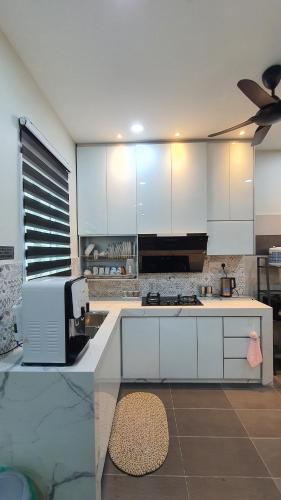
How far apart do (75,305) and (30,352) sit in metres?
0.33

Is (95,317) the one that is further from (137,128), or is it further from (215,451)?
(137,128)

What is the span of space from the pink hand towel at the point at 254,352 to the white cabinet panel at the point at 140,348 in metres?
0.92

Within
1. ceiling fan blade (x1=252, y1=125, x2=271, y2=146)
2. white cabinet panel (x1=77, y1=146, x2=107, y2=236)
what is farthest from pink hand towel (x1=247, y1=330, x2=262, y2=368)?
white cabinet panel (x1=77, y1=146, x2=107, y2=236)

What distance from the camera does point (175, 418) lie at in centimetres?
227

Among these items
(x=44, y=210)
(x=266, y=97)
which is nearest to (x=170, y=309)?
(x=44, y=210)

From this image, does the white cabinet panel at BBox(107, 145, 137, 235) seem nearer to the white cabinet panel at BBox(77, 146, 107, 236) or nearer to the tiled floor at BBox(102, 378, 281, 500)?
the white cabinet panel at BBox(77, 146, 107, 236)

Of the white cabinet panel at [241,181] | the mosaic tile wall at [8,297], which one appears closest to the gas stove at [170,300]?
the white cabinet panel at [241,181]

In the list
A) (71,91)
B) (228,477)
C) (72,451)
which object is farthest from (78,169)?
(228,477)

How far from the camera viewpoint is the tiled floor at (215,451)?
64.0 inches

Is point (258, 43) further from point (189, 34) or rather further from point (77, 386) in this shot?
point (77, 386)

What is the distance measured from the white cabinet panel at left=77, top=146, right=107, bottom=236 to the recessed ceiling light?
1.53ft

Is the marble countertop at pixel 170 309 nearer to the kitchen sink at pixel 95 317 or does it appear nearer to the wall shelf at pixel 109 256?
the kitchen sink at pixel 95 317

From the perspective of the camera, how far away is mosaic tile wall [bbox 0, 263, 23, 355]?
1.56 metres

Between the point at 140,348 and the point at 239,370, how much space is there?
3.37 ft
